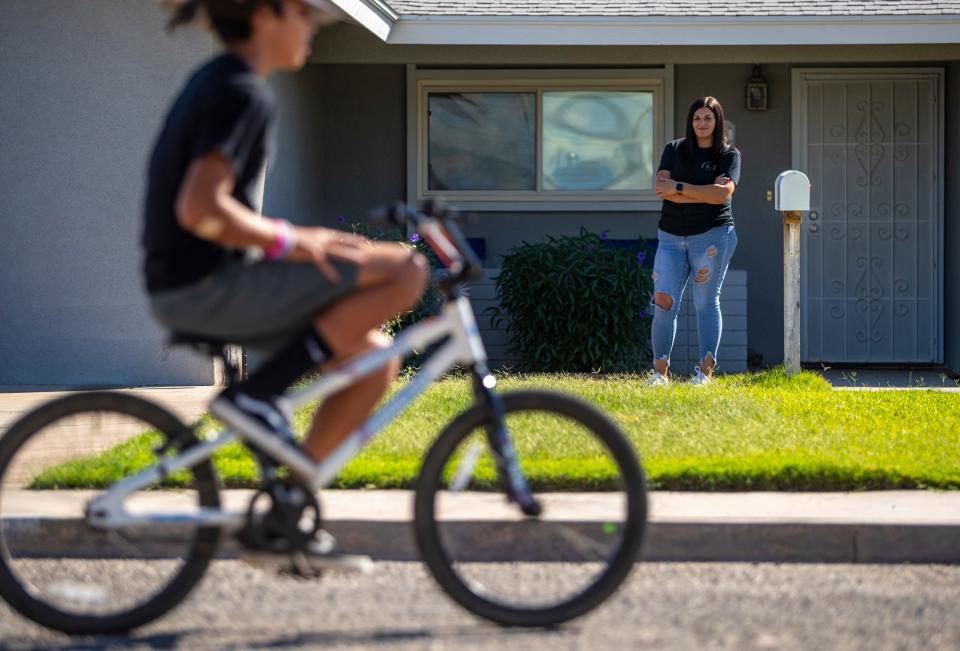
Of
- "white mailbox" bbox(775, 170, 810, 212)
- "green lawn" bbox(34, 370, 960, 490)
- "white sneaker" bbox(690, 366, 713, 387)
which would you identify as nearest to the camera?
"green lawn" bbox(34, 370, 960, 490)

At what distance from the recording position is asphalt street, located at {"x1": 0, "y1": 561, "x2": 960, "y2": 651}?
13.1 ft

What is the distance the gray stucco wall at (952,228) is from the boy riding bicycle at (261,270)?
29.2ft

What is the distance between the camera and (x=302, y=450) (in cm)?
394

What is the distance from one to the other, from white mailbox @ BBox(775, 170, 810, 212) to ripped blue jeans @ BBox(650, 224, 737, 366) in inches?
25.8

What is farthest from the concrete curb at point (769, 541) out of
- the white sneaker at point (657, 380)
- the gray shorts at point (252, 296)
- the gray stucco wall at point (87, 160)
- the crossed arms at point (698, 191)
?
the gray stucco wall at point (87, 160)

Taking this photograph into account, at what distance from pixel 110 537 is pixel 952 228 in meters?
9.58

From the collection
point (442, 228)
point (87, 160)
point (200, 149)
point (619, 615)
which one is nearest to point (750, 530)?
point (619, 615)

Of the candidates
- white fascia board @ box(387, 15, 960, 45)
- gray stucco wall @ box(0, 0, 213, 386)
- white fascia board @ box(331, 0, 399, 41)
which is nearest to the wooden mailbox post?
white fascia board @ box(387, 15, 960, 45)

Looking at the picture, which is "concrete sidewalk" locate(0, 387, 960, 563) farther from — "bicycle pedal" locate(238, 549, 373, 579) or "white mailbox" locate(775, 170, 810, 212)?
"white mailbox" locate(775, 170, 810, 212)

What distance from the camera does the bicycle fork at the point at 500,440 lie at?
4039 millimetres

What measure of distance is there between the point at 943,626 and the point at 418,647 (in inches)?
63.7

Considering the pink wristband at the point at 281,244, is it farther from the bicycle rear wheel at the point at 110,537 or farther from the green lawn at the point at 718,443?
the green lawn at the point at 718,443

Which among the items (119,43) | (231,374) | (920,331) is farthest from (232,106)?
(920,331)

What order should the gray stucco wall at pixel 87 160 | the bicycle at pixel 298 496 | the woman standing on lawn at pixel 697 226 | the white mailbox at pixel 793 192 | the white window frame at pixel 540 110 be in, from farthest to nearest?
the white window frame at pixel 540 110
the white mailbox at pixel 793 192
the gray stucco wall at pixel 87 160
the woman standing on lawn at pixel 697 226
the bicycle at pixel 298 496
